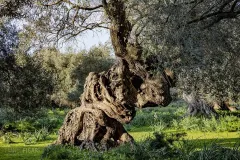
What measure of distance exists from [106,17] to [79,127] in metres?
5.48

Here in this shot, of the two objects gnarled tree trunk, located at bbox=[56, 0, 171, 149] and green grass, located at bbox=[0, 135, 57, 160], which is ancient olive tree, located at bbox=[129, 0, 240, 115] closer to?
gnarled tree trunk, located at bbox=[56, 0, 171, 149]

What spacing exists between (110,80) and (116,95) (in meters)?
0.89

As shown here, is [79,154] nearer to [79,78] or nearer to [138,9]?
[138,9]

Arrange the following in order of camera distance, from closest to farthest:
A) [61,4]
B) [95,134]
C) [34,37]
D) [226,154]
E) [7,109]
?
[226,154] → [61,4] → [34,37] → [95,134] → [7,109]

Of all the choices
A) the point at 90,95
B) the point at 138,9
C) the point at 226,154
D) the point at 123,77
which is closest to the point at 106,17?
the point at 138,9

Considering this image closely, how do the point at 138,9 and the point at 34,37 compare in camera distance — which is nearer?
the point at 138,9

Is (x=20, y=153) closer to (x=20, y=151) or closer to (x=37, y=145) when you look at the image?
(x=20, y=151)

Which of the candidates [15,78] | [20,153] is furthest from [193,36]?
[20,153]

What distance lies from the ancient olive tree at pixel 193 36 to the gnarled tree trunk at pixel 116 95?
2.95 feet

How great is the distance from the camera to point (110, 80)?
14.6 m

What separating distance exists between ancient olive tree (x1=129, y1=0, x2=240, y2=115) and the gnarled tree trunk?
0.90 meters

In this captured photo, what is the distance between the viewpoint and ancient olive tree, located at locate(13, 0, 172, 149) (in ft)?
41.9

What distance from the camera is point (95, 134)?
15.4 metres

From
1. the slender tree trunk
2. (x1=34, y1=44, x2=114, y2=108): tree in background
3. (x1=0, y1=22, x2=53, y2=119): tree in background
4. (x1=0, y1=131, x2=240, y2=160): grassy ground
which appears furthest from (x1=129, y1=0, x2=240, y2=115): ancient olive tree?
(x1=34, y1=44, x2=114, y2=108): tree in background
